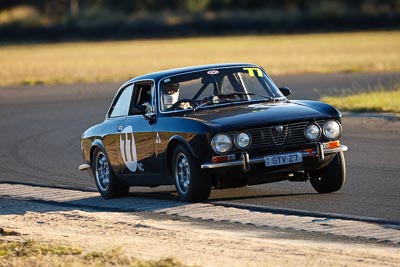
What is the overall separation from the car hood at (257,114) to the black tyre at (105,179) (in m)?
1.64

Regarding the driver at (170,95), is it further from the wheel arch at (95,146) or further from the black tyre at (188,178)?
the wheel arch at (95,146)

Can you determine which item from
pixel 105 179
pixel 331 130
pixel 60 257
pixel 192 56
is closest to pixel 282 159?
pixel 331 130

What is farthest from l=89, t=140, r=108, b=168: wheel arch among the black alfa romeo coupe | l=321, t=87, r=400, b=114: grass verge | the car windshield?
l=321, t=87, r=400, b=114: grass verge

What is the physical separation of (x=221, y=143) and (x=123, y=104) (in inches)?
95.6

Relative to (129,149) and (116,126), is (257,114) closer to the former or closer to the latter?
(129,149)

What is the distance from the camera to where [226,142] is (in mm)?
10570

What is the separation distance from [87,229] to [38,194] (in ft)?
11.3

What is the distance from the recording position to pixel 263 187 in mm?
12516

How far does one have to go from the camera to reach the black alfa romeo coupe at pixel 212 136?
10617 mm

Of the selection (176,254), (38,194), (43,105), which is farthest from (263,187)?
(43,105)

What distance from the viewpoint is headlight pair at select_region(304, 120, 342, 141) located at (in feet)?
35.5

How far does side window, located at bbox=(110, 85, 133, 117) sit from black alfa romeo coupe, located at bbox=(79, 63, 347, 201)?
0.05 feet

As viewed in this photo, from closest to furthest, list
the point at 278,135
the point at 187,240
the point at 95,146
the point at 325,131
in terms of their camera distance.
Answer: the point at 187,240
the point at 278,135
the point at 325,131
the point at 95,146

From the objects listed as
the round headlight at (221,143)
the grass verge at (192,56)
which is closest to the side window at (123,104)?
the round headlight at (221,143)
